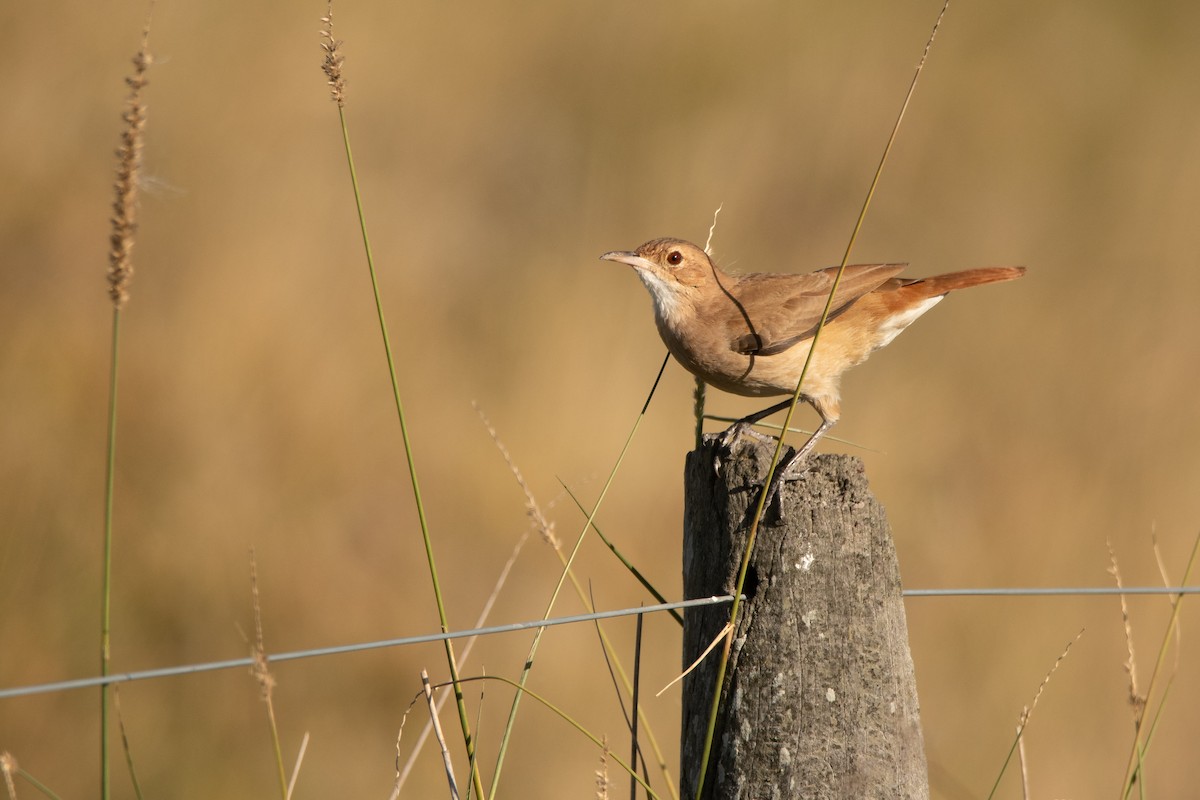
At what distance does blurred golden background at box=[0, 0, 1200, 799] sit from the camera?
6508mm

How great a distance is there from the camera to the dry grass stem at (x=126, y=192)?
2197 millimetres

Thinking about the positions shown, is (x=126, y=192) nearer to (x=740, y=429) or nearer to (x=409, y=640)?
(x=409, y=640)

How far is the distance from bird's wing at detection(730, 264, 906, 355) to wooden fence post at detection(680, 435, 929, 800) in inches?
58.9

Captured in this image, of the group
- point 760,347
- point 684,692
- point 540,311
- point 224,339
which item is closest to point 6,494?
point 224,339

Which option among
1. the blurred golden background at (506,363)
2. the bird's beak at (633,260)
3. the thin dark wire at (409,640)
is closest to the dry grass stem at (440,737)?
the thin dark wire at (409,640)

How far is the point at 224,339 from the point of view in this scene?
7043 millimetres

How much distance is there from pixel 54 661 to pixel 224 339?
2.03m

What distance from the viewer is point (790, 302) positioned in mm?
4391

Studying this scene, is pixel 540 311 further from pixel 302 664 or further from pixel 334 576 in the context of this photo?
pixel 302 664

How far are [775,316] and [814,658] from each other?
1.94 m

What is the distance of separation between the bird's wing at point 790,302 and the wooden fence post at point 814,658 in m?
1.50

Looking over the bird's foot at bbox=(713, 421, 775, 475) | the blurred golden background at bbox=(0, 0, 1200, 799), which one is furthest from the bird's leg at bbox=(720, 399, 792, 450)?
the blurred golden background at bbox=(0, 0, 1200, 799)

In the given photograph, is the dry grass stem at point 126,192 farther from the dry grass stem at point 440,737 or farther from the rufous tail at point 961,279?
the rufous tail at point 961,279

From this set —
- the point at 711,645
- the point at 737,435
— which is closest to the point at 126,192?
the point at 711,645
